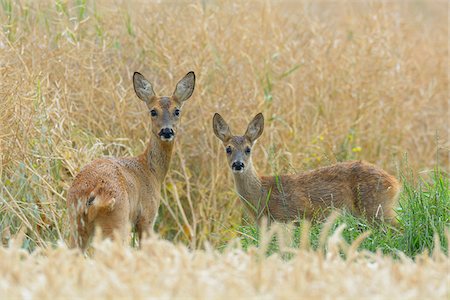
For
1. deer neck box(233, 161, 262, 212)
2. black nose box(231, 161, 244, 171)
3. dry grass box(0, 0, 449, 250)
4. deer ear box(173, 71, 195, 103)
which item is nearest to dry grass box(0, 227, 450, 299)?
dry grass box(0, 0, 449, 250)

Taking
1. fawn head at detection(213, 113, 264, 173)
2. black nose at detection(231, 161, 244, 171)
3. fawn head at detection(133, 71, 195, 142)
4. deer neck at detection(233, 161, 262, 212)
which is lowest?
deer neck at detection(233, 161, 262, 212)

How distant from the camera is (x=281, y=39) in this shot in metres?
Result: 10.0

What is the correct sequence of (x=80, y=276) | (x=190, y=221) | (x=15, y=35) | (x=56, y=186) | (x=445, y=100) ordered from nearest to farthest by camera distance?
(x=80, y=276)
(x=56, y=186)
(x=15, y=35)
(x=190, y=221)
(x=445, y=100)

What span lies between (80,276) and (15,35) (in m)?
5.08

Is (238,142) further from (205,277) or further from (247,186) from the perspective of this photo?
(205,277)

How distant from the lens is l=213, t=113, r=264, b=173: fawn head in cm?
764

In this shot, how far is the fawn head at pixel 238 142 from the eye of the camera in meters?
7.64

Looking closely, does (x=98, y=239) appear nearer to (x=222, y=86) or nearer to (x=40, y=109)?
(x=40, y=109)

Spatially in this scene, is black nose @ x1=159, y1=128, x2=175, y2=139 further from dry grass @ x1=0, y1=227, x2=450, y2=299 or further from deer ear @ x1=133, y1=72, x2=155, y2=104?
dry grass @ x1=0, y1=227, x2=450, y2=299

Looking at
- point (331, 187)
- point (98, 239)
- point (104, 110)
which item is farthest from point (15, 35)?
point (98, 239)

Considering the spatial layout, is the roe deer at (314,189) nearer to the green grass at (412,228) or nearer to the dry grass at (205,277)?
the green grass at (412,228)

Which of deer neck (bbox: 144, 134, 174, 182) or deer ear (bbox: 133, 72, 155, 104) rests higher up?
deer ear (bbox: 133, 72, 155, 104)

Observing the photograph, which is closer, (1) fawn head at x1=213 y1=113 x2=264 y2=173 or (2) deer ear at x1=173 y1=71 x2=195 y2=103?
(1) fawn head at x1=213 y1=113 x2=264 y2=173

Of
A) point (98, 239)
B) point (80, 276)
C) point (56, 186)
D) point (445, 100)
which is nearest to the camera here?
point (80, 276)
